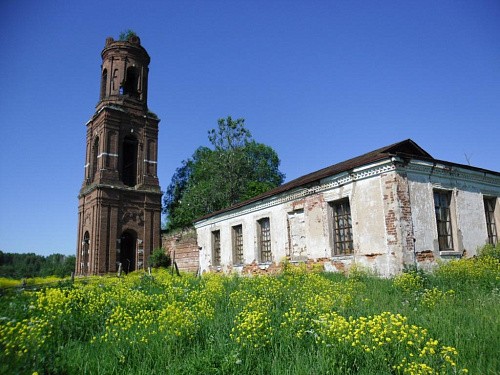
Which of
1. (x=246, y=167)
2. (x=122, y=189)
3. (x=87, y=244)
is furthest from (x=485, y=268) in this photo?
(x=246, y=167)

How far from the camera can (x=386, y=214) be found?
432 inches

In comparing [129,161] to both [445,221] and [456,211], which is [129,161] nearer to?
[445,221]

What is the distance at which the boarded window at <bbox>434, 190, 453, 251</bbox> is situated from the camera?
11938 millimetres

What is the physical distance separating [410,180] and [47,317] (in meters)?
10.2

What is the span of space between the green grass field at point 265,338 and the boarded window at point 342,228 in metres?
4.85

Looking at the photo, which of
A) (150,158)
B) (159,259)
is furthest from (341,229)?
(150,158)

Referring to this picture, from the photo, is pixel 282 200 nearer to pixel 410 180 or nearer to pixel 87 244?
pixel 410 180

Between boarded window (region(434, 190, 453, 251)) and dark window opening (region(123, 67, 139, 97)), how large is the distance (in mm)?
24315

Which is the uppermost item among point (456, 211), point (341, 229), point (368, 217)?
point (456, 211)

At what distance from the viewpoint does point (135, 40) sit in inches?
1159

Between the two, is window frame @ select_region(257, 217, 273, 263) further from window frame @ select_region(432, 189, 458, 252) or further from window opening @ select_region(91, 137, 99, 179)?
window opening @ select_region(91, 137, 99, 179)

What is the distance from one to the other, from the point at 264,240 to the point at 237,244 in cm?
252

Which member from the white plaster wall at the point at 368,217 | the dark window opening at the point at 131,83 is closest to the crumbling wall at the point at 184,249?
the dark window opening at the point at 131,83

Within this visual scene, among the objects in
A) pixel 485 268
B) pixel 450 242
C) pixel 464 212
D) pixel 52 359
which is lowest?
pixel 52 359
